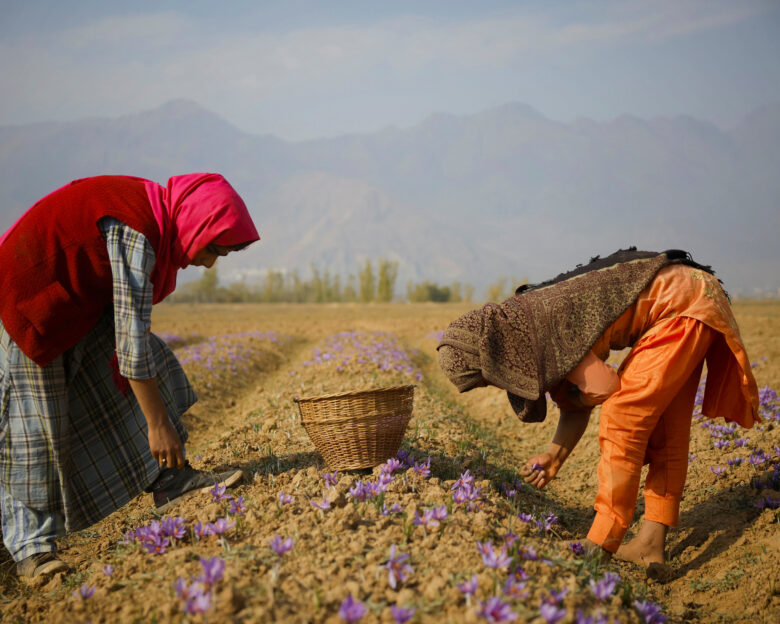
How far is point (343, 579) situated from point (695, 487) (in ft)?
10.4

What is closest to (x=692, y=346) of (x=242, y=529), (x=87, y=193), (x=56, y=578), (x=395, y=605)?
(x=395, y=605)

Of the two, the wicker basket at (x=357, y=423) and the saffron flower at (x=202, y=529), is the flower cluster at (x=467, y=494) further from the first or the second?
the saffron flower at (x=202, y=529)

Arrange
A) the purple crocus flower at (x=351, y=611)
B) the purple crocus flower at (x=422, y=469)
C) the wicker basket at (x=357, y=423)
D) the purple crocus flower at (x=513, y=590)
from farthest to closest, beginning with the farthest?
the purple crocus flower at (x=422, y=469), the wicker basket at (x=357, y=423), the purple crocus flower at (x=513, y=590), the purple crocus flower at (x=351, y=611)

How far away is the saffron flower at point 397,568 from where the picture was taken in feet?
7.18

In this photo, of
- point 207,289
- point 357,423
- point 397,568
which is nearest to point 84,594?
point 397,568

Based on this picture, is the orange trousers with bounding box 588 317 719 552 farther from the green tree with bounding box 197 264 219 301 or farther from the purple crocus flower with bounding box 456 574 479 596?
the green tree with bounding box 197 264 219 301

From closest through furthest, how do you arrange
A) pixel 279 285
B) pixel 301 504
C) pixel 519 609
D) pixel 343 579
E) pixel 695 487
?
pixel 519 609, pixel 343 579, pixel 301 504, pixel 695 487, pixel 279 285

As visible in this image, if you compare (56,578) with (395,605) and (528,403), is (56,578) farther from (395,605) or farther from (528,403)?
(528,403)

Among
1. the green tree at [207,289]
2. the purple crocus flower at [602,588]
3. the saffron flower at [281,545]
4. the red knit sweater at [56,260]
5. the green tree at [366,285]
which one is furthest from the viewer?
the green tree at [207,289]

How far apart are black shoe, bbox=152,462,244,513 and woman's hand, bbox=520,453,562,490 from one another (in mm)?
1720

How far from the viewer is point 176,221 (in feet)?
9.90

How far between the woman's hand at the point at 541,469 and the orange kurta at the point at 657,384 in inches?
12.9

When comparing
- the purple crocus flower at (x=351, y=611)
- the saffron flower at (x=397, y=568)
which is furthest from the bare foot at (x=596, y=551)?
the purple crocus flower at (x=351, y=611)

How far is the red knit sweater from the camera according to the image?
9.22 feet
